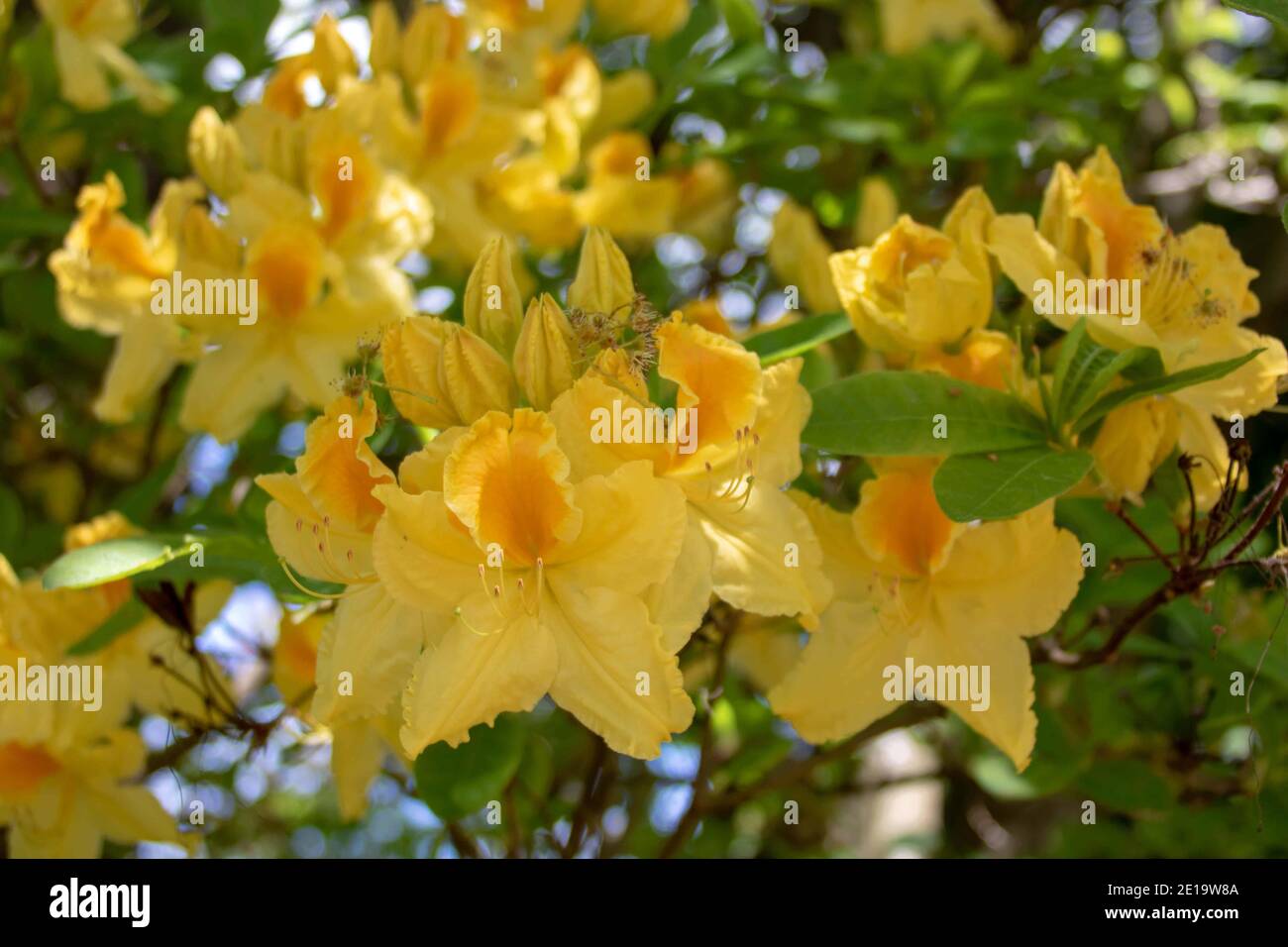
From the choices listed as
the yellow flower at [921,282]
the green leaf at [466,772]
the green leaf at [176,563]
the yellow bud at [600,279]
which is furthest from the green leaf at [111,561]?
the yellow flower at [921,282]

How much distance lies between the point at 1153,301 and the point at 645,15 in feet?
4.44

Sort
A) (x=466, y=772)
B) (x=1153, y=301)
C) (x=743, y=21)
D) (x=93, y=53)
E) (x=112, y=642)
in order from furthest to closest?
1. (x=743, y=21)
2. (x=93, y=53)
3. (x=112, y=642)
4. (x=466, y=772)
5. (x=1153, y=301)

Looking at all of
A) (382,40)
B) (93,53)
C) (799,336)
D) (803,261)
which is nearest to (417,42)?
(382,40)

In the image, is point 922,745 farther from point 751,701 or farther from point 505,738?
point 505,738

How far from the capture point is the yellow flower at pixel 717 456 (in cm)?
127

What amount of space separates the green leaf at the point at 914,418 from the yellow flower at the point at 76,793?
100 cm

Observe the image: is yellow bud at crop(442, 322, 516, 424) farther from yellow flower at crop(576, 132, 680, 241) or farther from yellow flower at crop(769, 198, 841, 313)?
yellow flower at crop(576, 132, 680, 241)

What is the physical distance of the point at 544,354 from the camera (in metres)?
1.27

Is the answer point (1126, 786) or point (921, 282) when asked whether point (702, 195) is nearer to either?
point (921, 282)

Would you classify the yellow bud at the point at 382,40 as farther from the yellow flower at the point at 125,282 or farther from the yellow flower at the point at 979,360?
the yellow flower at the point at 979,360

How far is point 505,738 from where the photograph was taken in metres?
1.68

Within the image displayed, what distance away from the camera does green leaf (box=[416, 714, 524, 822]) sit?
5.34 ft

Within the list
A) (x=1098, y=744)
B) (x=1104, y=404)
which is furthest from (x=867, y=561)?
(x=1098, y=744)

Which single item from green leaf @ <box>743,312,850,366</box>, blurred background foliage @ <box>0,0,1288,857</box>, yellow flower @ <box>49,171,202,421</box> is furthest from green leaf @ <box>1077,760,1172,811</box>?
yellow flower @ <box>49,171,202,421</box>
